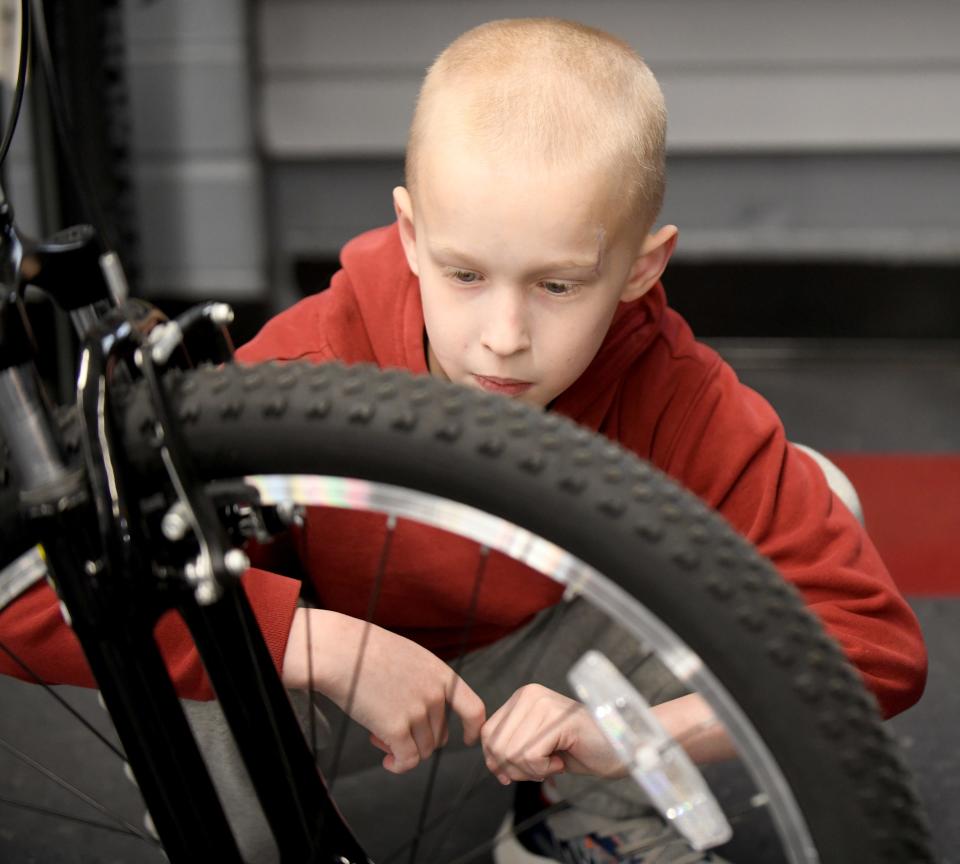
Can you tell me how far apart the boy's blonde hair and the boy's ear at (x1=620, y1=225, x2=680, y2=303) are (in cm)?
2

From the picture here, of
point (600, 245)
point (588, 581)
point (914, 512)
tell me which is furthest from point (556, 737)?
point (914, 512)

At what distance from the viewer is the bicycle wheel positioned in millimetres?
503

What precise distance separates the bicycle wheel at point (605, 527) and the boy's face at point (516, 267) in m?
0.14

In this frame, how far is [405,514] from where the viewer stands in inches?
21.1

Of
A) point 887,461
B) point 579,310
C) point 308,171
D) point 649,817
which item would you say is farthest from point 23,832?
point 308,171

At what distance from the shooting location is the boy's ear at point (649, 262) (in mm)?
747

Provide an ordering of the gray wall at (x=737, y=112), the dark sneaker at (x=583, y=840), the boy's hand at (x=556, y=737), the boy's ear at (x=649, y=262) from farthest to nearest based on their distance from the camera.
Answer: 1. the gray wall at (x=737, y=112)
2. the dark sneaker at (x=583, y=840)
3. the boy's ear at (x=649, y=262)
4. the boy's hand at (x=556, y=737)

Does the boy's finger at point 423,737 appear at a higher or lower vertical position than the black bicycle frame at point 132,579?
lower

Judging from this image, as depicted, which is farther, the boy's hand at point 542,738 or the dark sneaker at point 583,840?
the dark sneaker at point 583,840

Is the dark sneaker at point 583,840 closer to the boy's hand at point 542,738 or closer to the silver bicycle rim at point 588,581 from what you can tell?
the boy's hand at point 542,738

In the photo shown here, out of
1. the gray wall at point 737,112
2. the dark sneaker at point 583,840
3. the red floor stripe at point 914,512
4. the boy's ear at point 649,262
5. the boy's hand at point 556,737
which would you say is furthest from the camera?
the gray wall at point 737,112

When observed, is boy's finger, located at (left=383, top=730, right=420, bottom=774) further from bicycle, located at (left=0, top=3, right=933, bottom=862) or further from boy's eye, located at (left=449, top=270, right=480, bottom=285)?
boy's eye, located at (left=449, top=270, right=480, bottom=285)

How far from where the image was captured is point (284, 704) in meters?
0.60

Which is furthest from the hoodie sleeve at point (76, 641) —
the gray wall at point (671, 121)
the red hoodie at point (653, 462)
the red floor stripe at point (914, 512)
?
the gray wall at point (671, 121)
